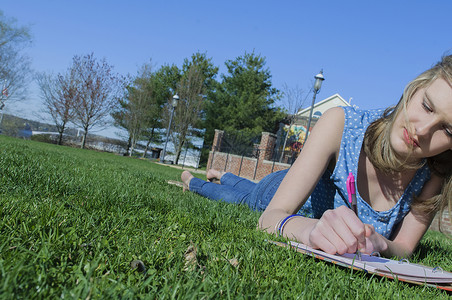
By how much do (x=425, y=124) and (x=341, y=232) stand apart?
0.89 m

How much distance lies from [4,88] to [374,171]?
101ft

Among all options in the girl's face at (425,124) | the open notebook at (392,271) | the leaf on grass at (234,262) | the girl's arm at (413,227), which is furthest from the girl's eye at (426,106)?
the leaf on grass at (234,262)

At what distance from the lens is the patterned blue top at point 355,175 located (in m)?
2.13

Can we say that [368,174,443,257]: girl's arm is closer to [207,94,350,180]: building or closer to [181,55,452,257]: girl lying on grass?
[181,55,452,257]: girl lying on grass

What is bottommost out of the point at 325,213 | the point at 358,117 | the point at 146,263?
the point at 146,263

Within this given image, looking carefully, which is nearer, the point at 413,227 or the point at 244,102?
the point at 413,227

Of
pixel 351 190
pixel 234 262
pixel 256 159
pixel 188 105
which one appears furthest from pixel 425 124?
pixel 188 105

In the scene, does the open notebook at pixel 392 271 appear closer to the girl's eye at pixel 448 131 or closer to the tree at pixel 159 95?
the girl's eye at pixel 448 131

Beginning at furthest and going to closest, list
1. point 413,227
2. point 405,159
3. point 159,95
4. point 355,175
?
point 159,95 < point 413,227 < point 355,175 < point 405,159

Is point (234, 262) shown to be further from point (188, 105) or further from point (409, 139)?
point (188, 105)

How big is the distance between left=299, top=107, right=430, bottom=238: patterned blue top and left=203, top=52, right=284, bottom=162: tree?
2977cm

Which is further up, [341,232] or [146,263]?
[341,232]

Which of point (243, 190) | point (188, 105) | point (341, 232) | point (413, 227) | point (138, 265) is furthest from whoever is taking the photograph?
point (188, 105)

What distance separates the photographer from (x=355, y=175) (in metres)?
2.09
